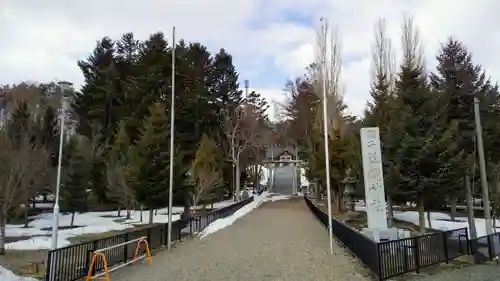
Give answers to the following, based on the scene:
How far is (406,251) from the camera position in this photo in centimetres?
1082

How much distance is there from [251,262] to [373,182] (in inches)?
204

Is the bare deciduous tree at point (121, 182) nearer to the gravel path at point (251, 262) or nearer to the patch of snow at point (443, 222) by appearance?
the gravel path at point (251, 262)

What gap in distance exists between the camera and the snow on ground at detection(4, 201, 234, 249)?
78.0ft

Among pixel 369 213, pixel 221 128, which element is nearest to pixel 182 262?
pixel 369 213

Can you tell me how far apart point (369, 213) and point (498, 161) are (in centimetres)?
Result: 1735

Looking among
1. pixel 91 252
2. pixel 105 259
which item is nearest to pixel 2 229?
pixel 91 252

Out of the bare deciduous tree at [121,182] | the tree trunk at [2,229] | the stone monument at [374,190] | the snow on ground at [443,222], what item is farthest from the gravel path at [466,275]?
the bare deciduous tree at [121,182]

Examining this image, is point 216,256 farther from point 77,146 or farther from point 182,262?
point 77,146

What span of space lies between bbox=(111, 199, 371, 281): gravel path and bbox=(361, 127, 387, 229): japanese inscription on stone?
5.33 ft

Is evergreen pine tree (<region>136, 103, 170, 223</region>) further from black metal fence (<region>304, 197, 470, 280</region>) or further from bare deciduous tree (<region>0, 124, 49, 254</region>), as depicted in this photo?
black metal fence (<region>304, 197, 470, 280</region>)

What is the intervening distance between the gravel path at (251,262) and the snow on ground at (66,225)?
1029 cm

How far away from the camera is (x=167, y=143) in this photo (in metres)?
26.9

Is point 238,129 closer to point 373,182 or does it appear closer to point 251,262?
point 373,182

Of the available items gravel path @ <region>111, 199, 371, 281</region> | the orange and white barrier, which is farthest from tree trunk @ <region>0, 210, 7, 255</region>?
the orange and white barrier
